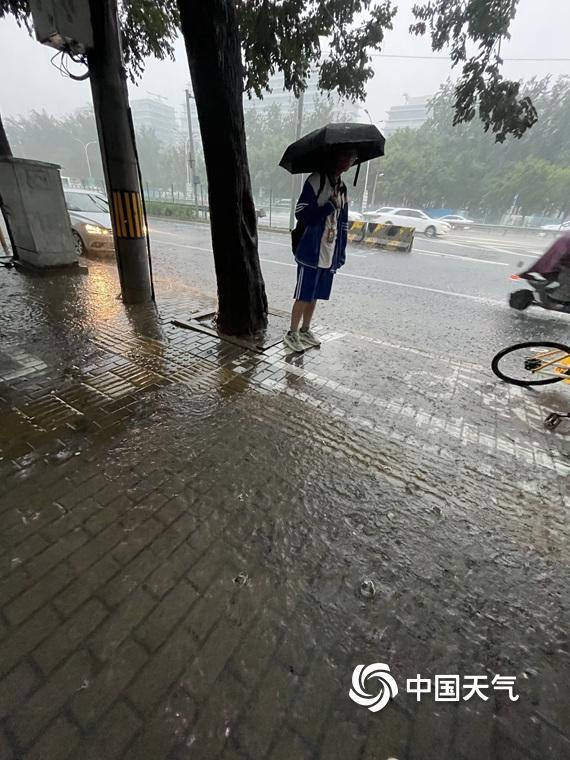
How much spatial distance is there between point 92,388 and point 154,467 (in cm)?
138

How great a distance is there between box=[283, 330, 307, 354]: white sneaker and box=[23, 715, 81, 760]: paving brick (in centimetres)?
356

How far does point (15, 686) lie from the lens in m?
1.35

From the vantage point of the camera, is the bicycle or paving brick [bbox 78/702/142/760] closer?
paving brick [bbox 78/702/142/760]

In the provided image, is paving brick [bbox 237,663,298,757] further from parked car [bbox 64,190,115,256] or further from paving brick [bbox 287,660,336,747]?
parked car [bbox 64,190,115,256]

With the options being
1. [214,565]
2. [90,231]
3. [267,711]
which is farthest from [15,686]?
[90,231]

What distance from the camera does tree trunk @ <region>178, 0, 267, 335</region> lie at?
337 centimetres

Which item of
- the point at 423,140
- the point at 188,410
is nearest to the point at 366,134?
the point at 188,410

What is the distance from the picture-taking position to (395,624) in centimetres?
Answer: 164

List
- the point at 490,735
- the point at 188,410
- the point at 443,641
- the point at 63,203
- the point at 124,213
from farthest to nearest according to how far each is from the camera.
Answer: the point at 63,203 → the point at 124,213 → the point at 188,410 → the point at 443,641 → the point at 490,735

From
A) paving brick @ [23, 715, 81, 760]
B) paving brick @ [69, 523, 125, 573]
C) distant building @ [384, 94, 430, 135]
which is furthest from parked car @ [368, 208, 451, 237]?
distant building @ [384, 94, 430, 135]

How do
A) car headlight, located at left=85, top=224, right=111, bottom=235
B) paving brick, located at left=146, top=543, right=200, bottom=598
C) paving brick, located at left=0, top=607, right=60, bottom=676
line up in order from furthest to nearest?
1. car headlight, located at left=85, top=224, right=111, bottom=235
2. paving brick, located at left=146, top=543, right=200, bottom=598
3. paving brick, located at left=0, top=607, right=60, bottom=676

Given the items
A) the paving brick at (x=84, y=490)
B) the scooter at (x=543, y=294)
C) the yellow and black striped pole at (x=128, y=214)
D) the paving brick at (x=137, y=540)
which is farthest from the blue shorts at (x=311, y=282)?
the scooter at (x=543, y=294)

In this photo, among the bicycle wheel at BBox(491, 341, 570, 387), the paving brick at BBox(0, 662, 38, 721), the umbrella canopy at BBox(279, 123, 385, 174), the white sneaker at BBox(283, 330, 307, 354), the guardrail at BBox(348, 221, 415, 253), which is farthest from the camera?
the guardrail at BBox(348, 221, 415, 253)

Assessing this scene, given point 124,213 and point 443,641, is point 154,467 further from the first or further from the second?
point 124,213
